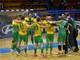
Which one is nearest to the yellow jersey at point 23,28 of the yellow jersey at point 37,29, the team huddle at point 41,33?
the team huddle at point 41,33

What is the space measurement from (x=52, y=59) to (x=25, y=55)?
1.46 m

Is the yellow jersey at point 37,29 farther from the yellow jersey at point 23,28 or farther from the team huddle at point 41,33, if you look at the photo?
the yellow jersey at point 23,28

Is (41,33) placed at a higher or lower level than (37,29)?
lower

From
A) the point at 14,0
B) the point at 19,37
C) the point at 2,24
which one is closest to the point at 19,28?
the point at 19,37

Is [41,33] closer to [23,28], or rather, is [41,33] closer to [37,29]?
[37,29]

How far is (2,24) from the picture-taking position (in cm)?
1966

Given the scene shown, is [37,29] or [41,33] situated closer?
[37,29]

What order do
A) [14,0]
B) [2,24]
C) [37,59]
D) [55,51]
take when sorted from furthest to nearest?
1. [14,0]
2. [2,24]
3. [55,51]
4. [37,59]

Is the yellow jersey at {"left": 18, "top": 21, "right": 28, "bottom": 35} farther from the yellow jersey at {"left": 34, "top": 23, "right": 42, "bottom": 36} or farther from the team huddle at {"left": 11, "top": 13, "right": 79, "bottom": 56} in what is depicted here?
the yellow jersey at {"left": 34, "top": 23, "right": 42, "bottom": 36}

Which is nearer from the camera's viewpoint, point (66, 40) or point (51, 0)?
point (66, 40)

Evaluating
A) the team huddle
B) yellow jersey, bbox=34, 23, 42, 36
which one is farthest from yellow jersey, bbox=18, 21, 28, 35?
yellow jersey, bbox=34, 23, 42, 36

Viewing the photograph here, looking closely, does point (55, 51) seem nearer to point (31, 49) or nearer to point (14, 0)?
point (31, 49)

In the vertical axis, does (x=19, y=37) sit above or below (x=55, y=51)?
above

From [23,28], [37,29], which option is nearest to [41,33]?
[37,29]
